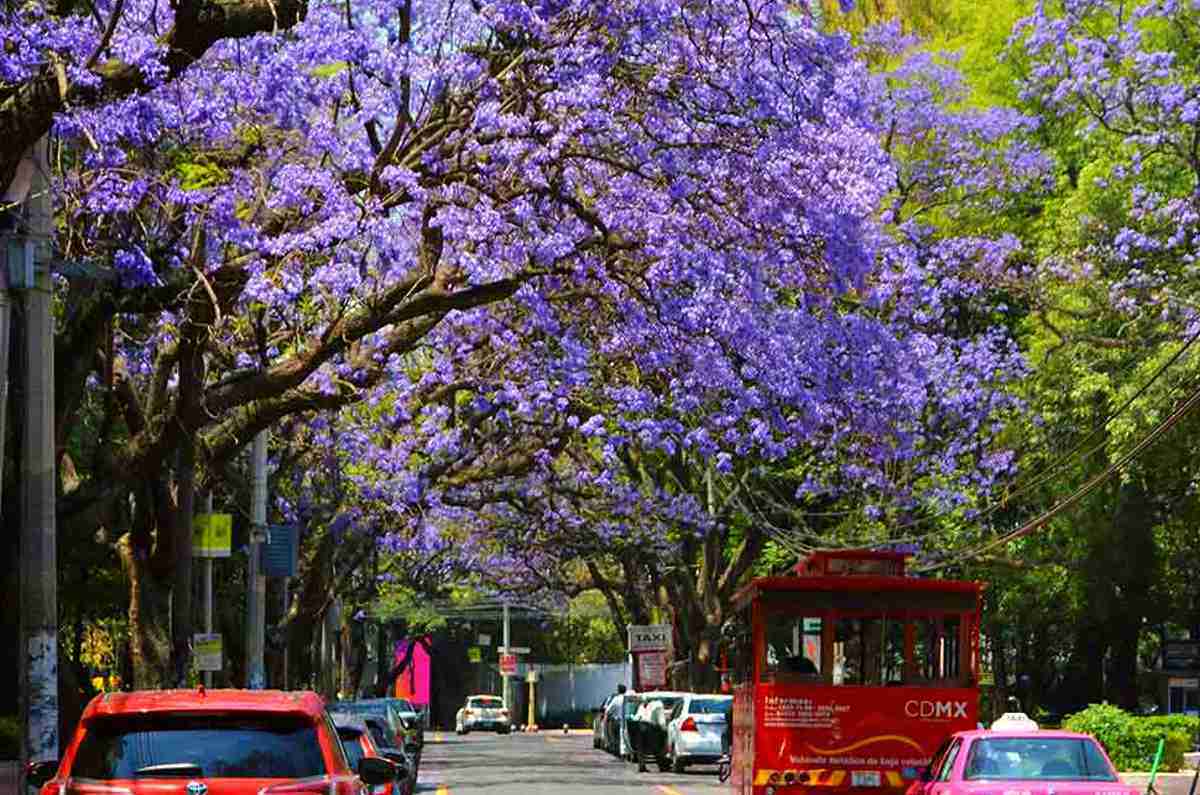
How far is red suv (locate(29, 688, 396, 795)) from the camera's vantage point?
36.6 feet

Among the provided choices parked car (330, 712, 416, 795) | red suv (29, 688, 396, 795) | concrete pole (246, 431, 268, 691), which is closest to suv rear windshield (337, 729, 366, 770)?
parked car (330, 712, 416, 795)

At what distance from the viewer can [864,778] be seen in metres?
23.3

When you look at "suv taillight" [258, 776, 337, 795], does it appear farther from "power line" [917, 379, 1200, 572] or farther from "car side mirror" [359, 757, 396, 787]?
"power line" [917, 379, 1200, 572]

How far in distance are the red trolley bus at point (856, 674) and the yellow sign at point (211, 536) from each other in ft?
26.5

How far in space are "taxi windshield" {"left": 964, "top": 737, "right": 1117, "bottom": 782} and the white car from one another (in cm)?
2393

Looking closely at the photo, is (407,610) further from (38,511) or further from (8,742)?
(38,511)

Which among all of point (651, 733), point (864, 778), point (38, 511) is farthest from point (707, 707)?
point (38, 511)

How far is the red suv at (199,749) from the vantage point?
11.2 metres

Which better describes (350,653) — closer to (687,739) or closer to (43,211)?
(687,739)

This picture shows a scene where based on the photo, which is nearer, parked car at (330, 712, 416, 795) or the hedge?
parked car at (330, 712, 416, 795)

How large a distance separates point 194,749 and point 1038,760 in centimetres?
846

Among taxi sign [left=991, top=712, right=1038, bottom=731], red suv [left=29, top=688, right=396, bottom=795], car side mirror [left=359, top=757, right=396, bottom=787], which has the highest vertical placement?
red suv [left=29, top=688, right=396, bottom=795]

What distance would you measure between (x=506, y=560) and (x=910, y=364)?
82.5 feet

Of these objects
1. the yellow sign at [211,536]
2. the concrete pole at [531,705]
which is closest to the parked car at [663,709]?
the yellow sign at [211,536]
